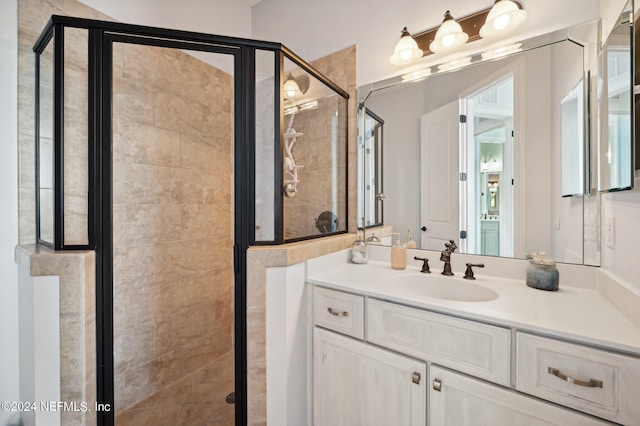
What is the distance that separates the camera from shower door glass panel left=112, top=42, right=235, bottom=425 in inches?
67.2

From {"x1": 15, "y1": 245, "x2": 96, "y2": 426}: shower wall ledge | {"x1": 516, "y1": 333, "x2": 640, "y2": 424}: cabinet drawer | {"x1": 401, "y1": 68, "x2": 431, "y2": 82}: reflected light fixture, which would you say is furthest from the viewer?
{"x1": 401, "y1": 68, "x2": 431, "y2": 82}: reflected light fixture

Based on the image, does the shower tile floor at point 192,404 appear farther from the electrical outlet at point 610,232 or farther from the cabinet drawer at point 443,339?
the electrical outlet at point 610,232

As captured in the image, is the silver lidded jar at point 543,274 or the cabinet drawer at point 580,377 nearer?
the cabinet drawer at point 580,377

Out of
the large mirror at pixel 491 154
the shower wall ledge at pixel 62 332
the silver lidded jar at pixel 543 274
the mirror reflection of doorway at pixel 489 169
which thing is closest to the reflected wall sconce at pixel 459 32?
the large mirror at pixel 491 154

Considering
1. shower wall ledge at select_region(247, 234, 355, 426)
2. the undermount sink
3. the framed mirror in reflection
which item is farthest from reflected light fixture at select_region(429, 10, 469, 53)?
shower wall ledge at select_region(247, 234, 355, 426)

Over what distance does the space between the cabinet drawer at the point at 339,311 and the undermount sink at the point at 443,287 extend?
27 centimetres

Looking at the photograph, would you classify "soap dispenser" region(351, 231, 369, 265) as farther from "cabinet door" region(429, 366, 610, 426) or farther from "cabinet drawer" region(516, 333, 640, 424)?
"cabinet drawer" region(516, 333, 640, 424)

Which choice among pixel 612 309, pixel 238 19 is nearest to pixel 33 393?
pixel 612 309

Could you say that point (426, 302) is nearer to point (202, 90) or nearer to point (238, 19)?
point (202, 90)

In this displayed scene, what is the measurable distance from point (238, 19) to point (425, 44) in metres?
1.69

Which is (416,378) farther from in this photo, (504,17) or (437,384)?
(504,17)

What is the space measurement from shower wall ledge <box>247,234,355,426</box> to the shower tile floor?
321 mm

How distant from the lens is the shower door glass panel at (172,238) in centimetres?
171

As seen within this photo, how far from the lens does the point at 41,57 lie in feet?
4.69
